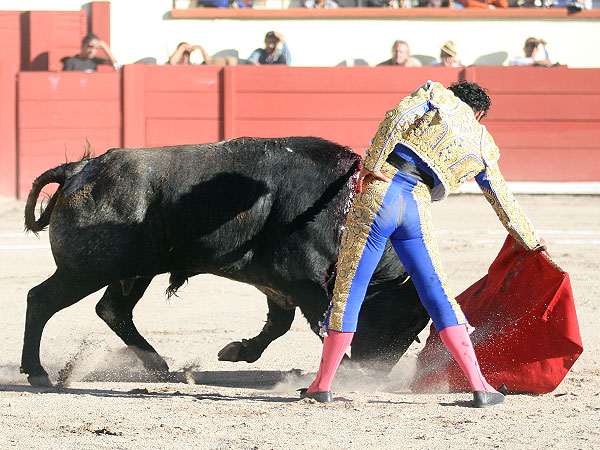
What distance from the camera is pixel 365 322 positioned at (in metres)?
3.94

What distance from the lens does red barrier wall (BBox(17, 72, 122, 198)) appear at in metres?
10.2

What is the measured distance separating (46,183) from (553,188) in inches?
274

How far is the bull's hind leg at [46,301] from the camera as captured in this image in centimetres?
399

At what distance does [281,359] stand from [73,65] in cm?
664

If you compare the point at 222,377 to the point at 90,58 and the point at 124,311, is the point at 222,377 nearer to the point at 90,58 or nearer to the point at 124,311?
the point at 124,311

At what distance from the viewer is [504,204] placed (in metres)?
3.40

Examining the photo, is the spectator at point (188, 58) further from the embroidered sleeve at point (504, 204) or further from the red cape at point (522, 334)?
the embroidered sleeve at point (504, 204)

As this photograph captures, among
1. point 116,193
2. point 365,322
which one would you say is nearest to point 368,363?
point 365,322

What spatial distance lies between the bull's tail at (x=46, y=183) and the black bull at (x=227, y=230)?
0.11 feet

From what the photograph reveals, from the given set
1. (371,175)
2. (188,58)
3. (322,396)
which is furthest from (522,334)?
(188,58)

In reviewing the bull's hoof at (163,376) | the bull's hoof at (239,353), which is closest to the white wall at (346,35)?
the bull's hoof at (239,353)

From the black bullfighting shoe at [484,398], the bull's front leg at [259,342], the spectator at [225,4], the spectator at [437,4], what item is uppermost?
the spectator at [437,4]

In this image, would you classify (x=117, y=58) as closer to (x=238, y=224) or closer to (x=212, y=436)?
(x=238, y=224)

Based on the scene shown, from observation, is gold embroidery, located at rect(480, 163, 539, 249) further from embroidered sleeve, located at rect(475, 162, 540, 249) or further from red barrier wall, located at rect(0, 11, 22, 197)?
red barrier wall, located at rect(0, 11, 22, 197)
